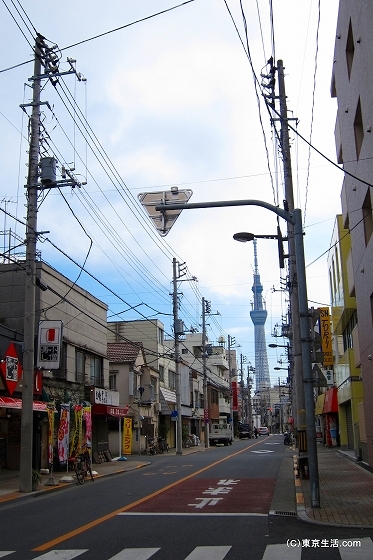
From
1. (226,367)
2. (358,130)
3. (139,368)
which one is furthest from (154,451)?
(226,367)

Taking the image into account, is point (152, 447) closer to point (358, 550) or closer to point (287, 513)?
point (287, 513)

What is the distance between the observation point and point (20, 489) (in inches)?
703

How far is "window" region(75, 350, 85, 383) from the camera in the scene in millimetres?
30141

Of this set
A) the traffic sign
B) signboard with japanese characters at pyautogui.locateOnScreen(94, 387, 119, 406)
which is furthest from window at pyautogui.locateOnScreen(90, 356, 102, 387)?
the traffic sign

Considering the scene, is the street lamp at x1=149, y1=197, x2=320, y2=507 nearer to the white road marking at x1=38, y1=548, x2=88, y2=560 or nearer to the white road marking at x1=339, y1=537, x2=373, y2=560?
the white road marking at x1=339, y1=537, x2=373, y2=560

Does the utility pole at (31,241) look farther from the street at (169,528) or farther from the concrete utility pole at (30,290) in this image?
the street at (169,528)

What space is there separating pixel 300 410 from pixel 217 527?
7979 mm

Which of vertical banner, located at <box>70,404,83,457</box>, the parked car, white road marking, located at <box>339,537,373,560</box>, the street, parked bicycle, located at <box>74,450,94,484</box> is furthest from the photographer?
the parked car

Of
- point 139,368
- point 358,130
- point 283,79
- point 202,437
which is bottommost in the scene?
point 202,437

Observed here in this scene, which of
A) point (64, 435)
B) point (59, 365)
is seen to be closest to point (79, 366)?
point (64, 435)

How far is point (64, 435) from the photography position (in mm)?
24734

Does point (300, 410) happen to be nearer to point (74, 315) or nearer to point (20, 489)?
point (20, 489)

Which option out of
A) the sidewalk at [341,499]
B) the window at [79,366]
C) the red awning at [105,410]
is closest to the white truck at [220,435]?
the red awning at [105,410]

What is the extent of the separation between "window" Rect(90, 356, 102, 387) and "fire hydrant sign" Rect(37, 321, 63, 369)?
9.27 meters
